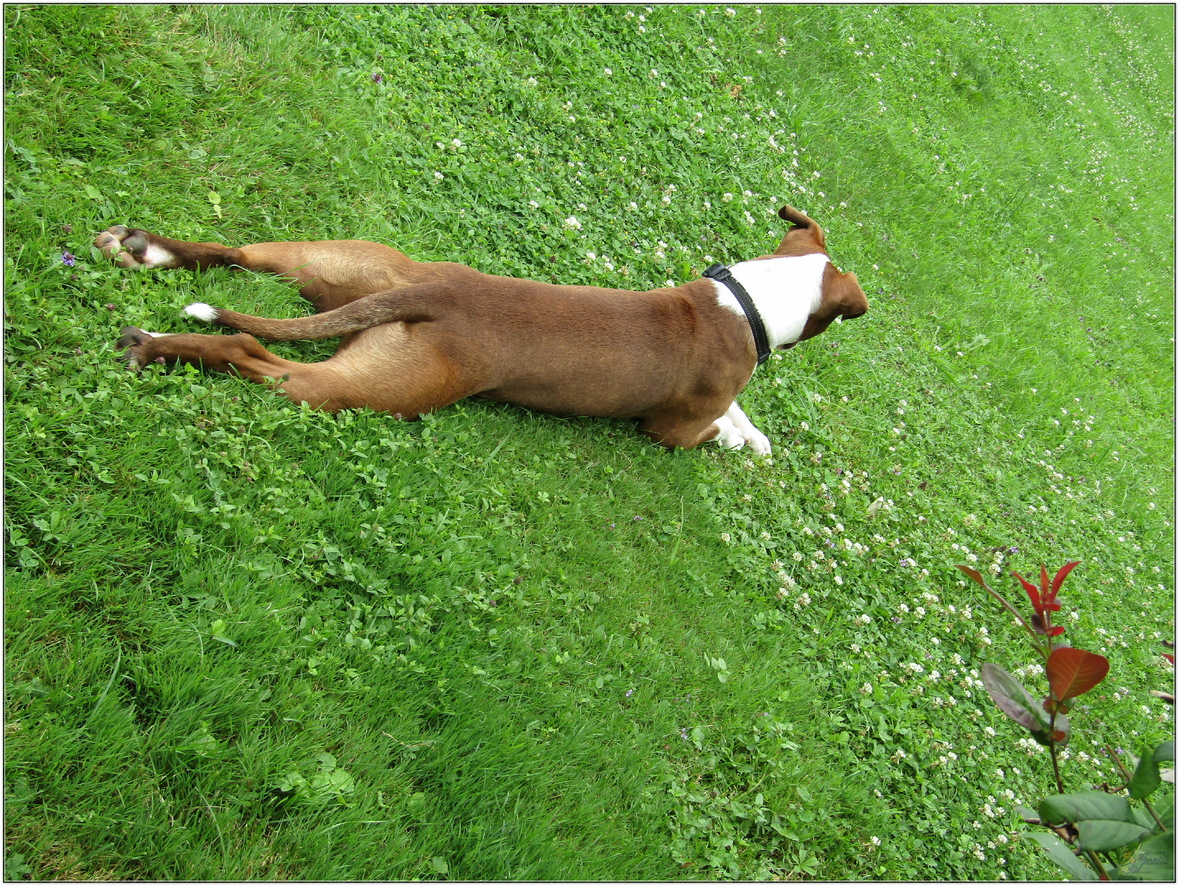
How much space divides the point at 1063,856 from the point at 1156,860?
18cm

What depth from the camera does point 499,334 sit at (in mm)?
3998

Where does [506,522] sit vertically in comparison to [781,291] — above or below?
below

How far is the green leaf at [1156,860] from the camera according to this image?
162 cm

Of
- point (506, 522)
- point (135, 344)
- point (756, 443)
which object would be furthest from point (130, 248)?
point (756, 443)

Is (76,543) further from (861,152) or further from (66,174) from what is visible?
(861,152)

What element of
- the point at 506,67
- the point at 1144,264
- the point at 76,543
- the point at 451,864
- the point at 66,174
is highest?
the point at 1144,264

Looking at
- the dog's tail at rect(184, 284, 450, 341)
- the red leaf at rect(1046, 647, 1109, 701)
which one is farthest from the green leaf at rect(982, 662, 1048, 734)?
the dog's tail at rect(184, 284, 450, 341)

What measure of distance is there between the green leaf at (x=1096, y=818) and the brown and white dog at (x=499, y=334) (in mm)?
2946

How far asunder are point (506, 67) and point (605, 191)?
1227 mm

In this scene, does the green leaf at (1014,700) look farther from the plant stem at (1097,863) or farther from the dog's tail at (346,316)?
the dog's tail at (346,316)

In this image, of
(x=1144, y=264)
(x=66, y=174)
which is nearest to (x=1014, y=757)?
(x=66, y=174)

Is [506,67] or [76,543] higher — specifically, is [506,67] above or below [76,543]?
above

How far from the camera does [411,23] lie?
571cm

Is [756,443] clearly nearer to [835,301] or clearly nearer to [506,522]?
[835,301]
